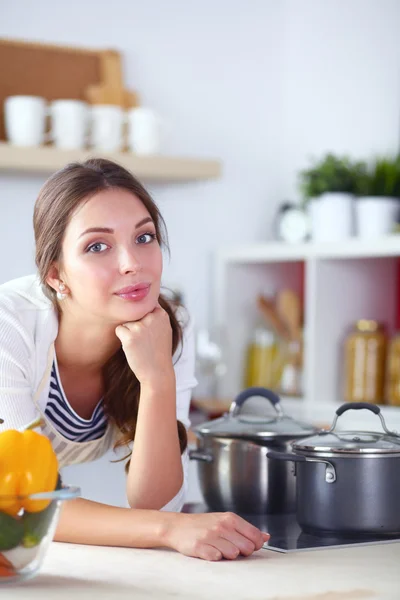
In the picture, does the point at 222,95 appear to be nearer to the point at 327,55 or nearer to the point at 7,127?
the point at 327,55

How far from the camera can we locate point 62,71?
3184 mm

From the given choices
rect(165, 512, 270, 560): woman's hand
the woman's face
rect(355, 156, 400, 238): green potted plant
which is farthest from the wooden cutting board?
rect(165, 512, 270, 560): woman's hand

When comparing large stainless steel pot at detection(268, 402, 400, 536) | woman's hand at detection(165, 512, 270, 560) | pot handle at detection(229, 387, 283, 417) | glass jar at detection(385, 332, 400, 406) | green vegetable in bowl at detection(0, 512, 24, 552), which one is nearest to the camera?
green vegetable in bowl at detection(0, 512, 24, 552)

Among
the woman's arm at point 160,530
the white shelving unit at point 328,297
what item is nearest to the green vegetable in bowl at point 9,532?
the woman's arm at point 160,530

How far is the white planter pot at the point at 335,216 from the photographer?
3.13 m

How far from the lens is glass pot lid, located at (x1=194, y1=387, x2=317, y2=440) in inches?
→ 58.0

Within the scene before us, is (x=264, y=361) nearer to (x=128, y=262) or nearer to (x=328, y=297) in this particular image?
(x=328, y=297)

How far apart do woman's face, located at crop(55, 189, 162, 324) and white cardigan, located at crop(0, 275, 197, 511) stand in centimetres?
9

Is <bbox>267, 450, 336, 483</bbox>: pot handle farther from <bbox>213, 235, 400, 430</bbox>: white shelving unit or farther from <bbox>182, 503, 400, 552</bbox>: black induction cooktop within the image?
<bbox>213, 235, 400, 430</bbox>: white shelving unit

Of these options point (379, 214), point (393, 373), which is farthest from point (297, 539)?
point (379, 214)

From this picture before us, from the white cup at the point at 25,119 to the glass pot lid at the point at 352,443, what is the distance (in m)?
1.88

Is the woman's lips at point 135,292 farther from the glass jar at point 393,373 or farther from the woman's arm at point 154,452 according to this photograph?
the glass jar at point 393,373

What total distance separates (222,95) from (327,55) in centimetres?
40

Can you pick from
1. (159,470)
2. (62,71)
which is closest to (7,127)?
(62,71)
